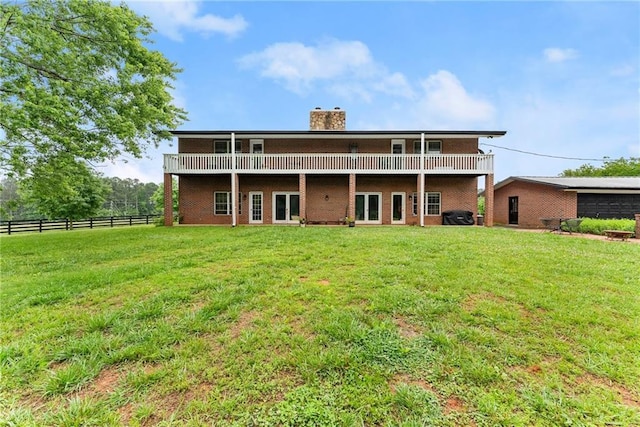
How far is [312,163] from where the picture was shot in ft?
51.9

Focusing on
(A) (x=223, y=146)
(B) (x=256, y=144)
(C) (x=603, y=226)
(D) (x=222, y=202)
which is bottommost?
(C) (x=603, y=226)

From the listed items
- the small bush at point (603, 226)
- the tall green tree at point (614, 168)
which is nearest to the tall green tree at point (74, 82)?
the small bush at point (603, 226)

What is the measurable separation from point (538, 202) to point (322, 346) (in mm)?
19540

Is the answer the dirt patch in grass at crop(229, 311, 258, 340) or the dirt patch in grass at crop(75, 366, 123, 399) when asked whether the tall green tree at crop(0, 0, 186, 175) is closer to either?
the dirt patch in grass at crop(75, 366, 123, 399)

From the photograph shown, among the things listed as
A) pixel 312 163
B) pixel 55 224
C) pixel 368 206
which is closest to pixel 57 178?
pixel 312 163

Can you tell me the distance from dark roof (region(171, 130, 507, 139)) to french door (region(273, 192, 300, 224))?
3.59 metres

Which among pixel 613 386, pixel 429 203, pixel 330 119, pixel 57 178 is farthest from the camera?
pixel 330 119

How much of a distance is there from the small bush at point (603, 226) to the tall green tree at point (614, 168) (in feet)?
113

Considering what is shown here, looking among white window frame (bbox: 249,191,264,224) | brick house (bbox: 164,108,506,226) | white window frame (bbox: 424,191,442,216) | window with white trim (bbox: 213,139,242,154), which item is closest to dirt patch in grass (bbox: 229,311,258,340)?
brick house (bbox: 164,108,506,226)

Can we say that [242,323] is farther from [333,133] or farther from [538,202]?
[538,202]

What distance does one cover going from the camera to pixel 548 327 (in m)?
3.32

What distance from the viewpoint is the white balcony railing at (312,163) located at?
1548 cm

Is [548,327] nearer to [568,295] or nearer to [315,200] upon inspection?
[568,295]

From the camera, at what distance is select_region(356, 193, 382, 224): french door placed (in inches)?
678
